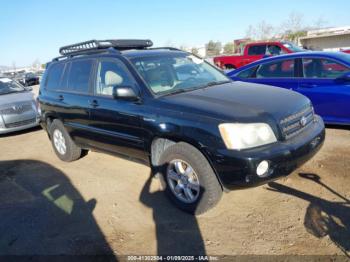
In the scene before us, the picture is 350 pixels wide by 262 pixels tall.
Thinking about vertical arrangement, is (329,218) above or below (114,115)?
below

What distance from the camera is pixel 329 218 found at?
10.5 ft

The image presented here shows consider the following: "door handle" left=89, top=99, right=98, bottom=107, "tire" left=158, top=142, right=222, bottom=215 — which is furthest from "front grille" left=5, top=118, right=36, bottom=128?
"tire" left=158, top=142, right=222, bottom=215

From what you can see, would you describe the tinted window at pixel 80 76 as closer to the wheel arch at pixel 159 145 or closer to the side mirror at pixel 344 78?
Answer: the wheel arch at pixel 159 145

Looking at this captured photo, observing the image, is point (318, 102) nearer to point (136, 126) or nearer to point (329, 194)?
point (329, 194)

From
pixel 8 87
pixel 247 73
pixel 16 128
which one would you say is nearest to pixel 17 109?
pixel 16 128

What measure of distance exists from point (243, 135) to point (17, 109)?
695 centimetres

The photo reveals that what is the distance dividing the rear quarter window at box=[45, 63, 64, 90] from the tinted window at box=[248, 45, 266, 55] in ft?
33.7

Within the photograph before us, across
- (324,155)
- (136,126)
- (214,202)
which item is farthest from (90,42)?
(324,155)

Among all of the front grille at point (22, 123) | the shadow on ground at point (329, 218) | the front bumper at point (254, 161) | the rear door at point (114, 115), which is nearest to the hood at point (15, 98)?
the front grille at point (22, 123)

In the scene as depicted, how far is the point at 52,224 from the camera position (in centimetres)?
368

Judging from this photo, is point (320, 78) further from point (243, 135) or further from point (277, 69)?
point (243, 135)

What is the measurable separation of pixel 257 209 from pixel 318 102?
3037mm

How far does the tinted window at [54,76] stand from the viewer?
219 inches

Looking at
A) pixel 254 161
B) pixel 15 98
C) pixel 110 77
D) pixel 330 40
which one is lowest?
pixel 330 40
